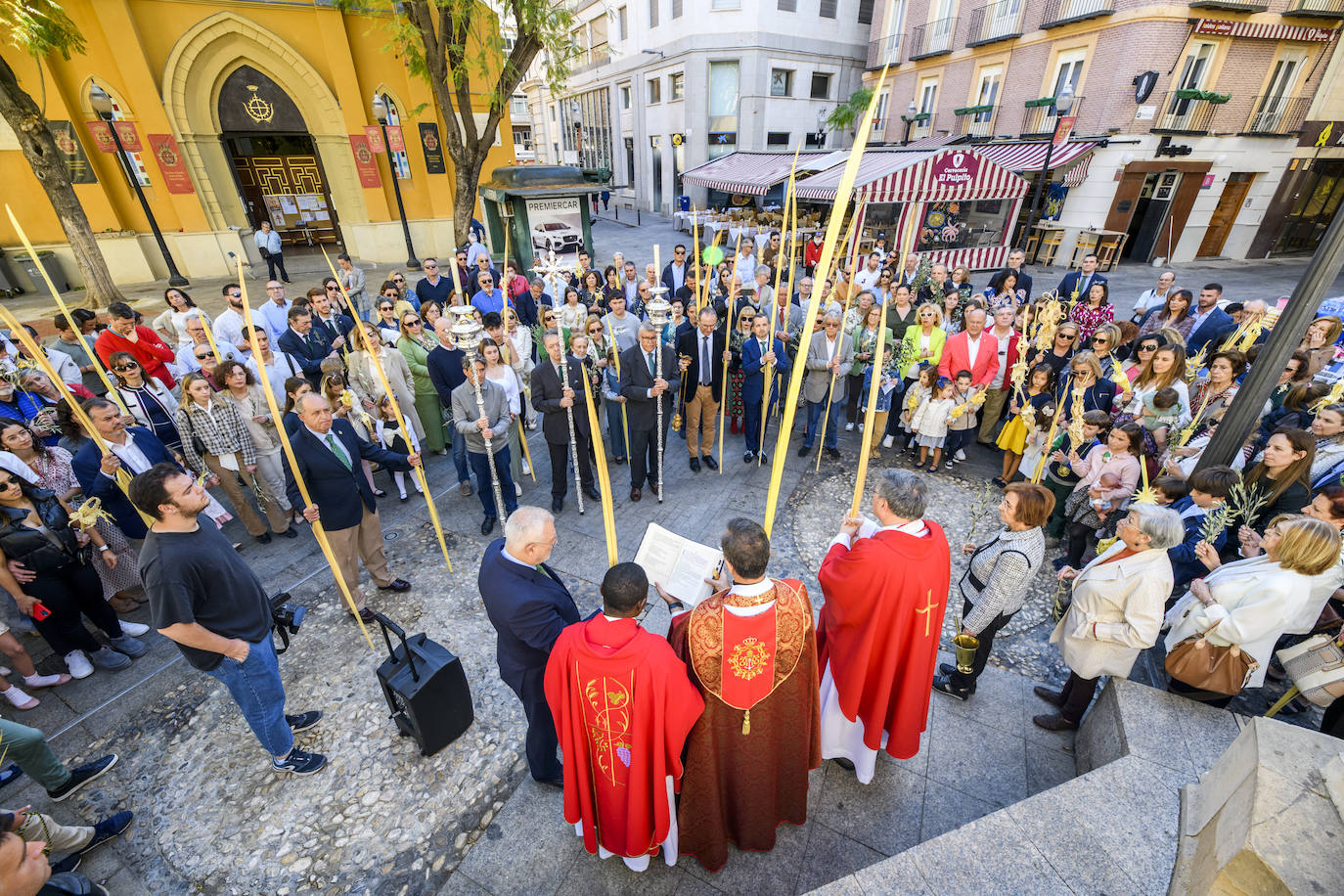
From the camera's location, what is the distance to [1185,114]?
17109 mm

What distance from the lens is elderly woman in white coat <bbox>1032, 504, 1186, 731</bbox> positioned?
2.99 metres

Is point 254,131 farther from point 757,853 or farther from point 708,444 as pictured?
point 757,853

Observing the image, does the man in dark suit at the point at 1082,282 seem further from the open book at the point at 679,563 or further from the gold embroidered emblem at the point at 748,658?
the gold embroidered emblem at the point at 748,658

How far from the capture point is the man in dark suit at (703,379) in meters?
6.55

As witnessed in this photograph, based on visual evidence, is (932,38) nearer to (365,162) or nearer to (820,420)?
(365,162)

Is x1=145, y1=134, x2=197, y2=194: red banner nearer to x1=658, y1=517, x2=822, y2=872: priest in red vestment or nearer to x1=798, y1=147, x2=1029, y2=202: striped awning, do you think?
x1=798, y1=147, x2=1029, y2=202: striped awning

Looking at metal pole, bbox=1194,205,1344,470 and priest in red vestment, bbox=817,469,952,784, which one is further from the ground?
metal pole, bbox=1194,205,1344,470

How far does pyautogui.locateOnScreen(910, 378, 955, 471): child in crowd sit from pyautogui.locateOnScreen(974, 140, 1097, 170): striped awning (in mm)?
14154

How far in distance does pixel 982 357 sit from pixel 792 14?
28.5m

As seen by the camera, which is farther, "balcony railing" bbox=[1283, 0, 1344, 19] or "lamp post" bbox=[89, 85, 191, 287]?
"balcony railing" bbox=[1283, 0, 1344, 19]

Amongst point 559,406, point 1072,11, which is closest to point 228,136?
point 559,406

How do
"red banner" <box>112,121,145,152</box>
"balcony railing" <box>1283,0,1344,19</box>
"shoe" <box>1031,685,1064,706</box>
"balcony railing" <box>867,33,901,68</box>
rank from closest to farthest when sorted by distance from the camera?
1. "shoe" <box>1031,685,1064,706</box>
2. "red banner" <box>112,121,145,152</box>
3. "balcony railing" <box>1283,0,1344,19</box>
4. "balcony railing" <box>867,33,901,68</box>

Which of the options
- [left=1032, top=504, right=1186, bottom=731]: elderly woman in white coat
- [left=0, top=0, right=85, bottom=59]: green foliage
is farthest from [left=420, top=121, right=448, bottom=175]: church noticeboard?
[left=1032, top=504, right=1186, bottom=731]: elderly woman in white coat

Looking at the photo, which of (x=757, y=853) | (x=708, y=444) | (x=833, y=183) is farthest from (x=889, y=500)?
(x=833, y=183)
